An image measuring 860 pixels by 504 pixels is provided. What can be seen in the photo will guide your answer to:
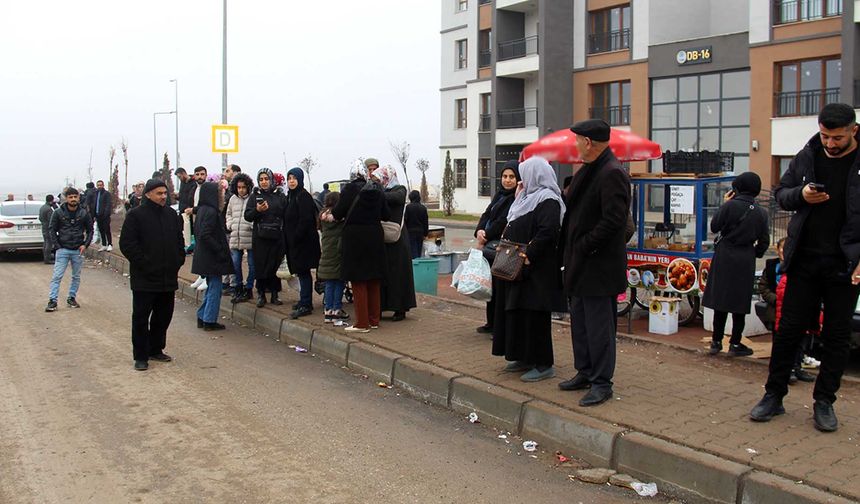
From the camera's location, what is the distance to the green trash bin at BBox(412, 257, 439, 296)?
12992 millimetres

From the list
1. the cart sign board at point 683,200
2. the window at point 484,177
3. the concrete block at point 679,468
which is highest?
the window at point 484,177

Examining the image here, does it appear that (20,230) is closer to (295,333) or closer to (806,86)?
(295,333)

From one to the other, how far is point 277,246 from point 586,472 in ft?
21.0

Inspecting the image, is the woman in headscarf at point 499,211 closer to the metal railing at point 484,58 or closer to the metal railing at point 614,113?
the metal railing at point 614,113

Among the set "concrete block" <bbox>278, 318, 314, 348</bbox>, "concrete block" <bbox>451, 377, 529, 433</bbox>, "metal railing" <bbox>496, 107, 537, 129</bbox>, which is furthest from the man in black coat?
"metal railing" <bbox>496, 107, 537, 129</bbox>

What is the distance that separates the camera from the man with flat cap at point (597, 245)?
5.79m

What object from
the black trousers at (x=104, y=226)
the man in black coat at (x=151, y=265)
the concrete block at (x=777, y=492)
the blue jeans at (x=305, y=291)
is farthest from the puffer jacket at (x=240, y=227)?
the black trousers at (x=104, y=226)

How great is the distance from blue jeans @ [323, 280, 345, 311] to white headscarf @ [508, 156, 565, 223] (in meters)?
3.60

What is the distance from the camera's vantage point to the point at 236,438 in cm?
595

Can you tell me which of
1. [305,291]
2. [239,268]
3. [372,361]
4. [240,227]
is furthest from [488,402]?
[239,268]

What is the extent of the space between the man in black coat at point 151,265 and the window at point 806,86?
25.8 m

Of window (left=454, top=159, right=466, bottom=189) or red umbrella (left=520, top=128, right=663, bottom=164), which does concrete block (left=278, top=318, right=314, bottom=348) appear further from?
window (left=454, top=159, right=466, bottom=189)

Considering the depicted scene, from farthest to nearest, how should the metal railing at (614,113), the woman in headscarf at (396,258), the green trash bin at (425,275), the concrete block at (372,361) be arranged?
1. the metal railing at (614,113)
2. the green trash bin at (425,275)
3. the woman in headscarf at (396,258)
4. the concrete block at (372,361)

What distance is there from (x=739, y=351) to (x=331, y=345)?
423 centimetres
